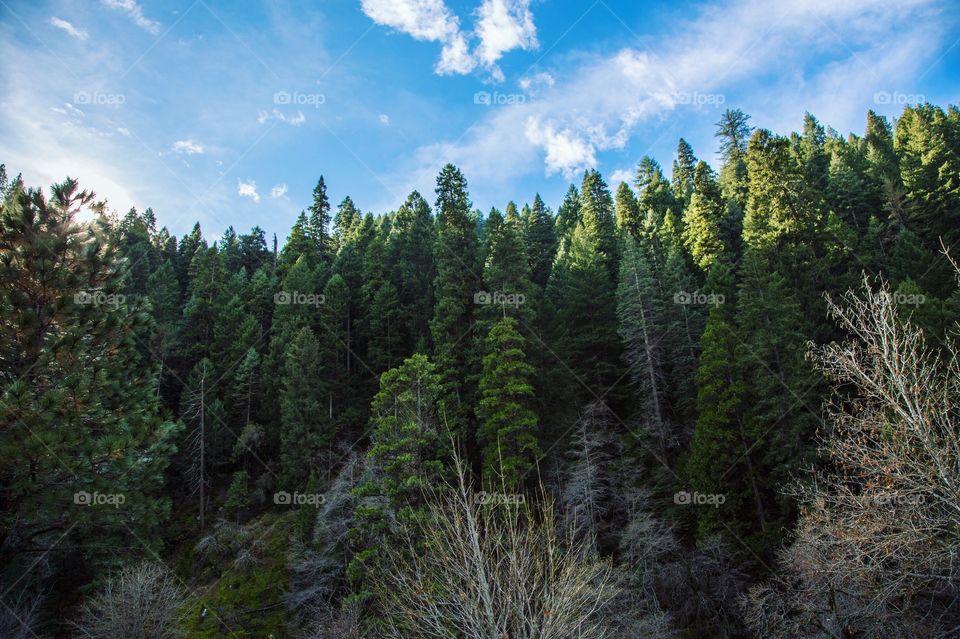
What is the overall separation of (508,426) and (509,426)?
67 mm

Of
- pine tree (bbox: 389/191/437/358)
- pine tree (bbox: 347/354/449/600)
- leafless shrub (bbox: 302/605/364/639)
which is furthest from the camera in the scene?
pine tree (bbox: 389/191/437/358)

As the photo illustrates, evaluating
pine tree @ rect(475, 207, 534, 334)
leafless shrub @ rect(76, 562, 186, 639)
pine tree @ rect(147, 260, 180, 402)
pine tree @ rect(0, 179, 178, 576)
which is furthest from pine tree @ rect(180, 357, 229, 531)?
pine tree @ rect(0, 179, 178, 576)

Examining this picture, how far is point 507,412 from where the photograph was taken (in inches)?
902

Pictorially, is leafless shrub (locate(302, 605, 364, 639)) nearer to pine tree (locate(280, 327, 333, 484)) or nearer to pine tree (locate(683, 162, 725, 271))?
pine tree (locate(280, 327, 333, 484))

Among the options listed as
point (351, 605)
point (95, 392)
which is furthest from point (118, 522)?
point (351, 605)

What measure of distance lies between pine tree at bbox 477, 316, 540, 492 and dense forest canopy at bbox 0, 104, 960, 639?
0.62ft

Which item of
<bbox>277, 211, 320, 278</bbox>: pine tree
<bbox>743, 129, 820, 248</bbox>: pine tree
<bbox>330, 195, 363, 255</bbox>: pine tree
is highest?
<bbox>330, 195, 363, 255</bbox>: pine tree

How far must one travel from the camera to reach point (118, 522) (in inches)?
363

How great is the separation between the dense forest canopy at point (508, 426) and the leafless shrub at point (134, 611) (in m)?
0.10

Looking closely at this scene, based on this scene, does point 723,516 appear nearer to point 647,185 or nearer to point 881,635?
point 881,635

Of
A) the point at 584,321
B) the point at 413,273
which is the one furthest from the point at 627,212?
the point at 413,273

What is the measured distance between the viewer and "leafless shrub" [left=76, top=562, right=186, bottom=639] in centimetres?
1509

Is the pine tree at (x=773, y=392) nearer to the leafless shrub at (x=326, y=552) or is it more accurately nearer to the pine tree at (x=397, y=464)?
the pine tree at (x=397, y=464)

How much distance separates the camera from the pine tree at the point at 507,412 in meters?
21.6
